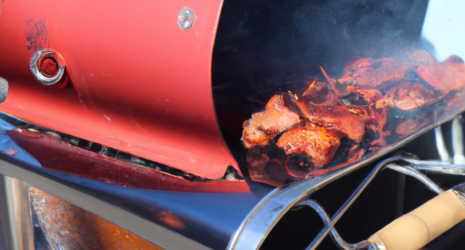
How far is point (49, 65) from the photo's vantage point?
2.31ft

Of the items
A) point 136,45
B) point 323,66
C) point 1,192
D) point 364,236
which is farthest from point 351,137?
point 1,192

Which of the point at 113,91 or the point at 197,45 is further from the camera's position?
the point at 113,91

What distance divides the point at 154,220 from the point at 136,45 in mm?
310

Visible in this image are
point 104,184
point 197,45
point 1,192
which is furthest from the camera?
point 1,192

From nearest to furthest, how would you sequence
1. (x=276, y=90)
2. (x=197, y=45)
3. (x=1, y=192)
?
(x=197, y=45) → (x=276, y=90) → (x=1, y=192)

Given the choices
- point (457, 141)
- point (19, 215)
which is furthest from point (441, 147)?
point (19, 215)

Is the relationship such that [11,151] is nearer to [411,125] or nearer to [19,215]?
[19,215]

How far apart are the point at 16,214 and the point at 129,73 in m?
0.59

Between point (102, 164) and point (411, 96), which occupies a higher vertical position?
point (411, 96)

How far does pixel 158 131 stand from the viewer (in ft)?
2.20

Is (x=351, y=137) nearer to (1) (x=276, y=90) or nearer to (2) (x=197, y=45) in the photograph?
(1) (x=276, y=90)

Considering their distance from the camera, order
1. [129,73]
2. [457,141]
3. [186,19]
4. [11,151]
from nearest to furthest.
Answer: [186,19] → [129,73] → [11,151] → [457,141]

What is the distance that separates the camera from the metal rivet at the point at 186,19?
0.52 meters

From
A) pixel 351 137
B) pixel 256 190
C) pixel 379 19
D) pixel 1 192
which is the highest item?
pixel 379 19
